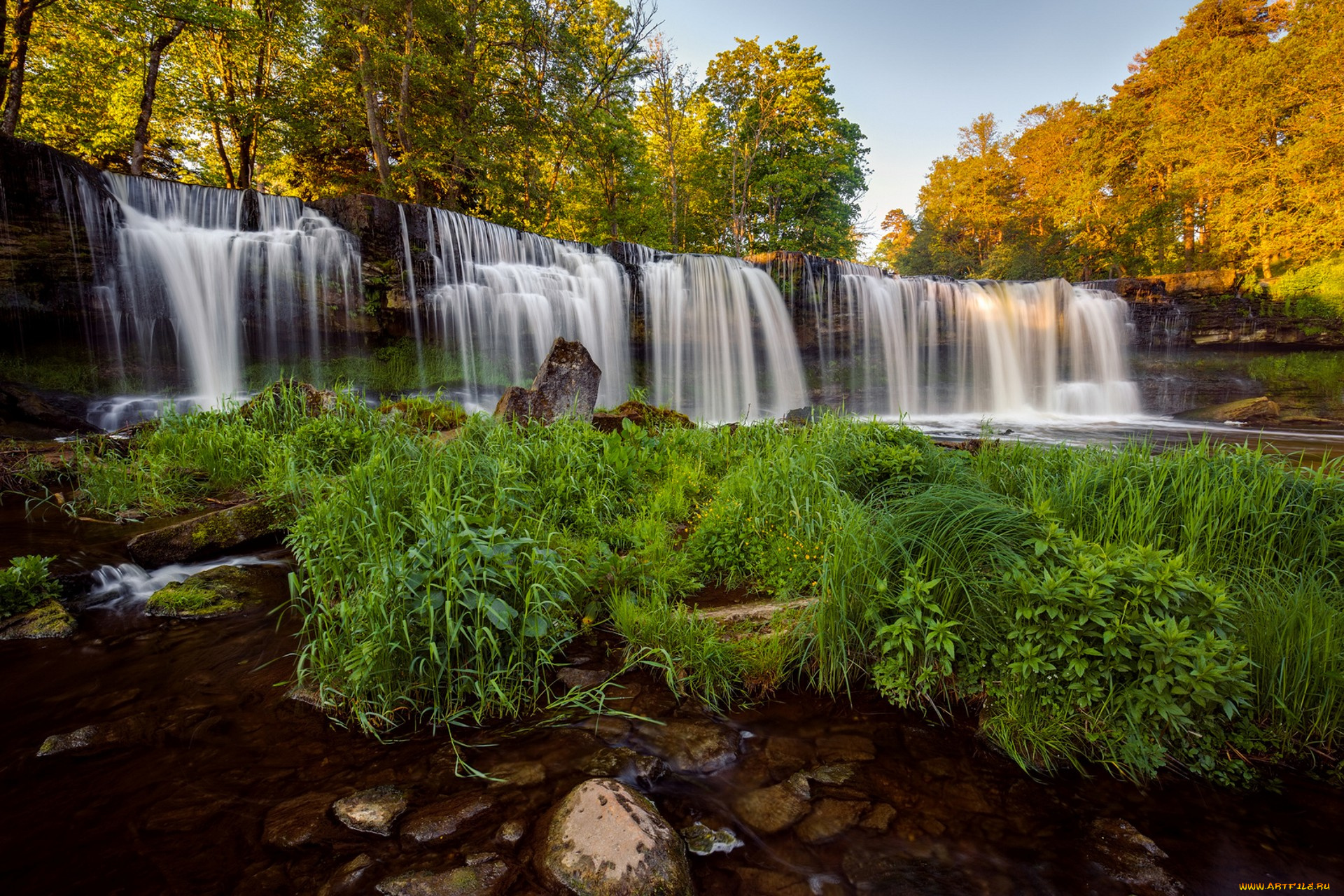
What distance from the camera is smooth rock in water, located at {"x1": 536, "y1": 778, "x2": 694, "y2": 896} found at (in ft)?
5.48

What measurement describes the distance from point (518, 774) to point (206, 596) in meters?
2.91

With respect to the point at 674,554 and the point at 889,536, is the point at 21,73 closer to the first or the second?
the point at 674,554

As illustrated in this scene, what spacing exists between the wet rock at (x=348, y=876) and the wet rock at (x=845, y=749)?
178 centimetres

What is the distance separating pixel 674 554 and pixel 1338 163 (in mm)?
28212

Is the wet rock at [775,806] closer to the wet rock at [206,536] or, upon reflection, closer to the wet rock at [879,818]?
the wet rock at [879,818]

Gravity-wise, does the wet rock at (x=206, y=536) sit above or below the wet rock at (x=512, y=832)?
above

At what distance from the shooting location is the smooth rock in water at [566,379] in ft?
→ 23.2

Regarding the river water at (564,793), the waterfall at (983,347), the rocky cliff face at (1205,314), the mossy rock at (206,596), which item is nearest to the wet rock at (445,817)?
the river water at (564,793)

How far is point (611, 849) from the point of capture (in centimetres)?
174

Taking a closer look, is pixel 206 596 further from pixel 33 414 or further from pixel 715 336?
pixel 715 336

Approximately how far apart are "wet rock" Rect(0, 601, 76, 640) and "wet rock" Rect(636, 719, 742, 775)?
3603mm

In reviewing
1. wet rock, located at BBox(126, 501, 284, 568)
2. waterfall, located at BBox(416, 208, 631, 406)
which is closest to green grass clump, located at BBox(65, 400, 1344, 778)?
wet rock, located at BBox(126, 501, 284, 568)

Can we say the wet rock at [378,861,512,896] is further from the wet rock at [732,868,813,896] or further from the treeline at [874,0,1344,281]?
the treeline at [874,0,1344,281]

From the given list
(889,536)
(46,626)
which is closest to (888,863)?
(889,536)
